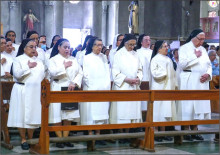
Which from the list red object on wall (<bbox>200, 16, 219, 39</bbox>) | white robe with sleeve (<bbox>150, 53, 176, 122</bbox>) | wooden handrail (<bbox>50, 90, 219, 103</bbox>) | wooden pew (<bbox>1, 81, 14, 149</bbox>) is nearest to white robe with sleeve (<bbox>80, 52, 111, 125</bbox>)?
wooden handrail (<bbox>50, 90, 219, 103</bbox>)

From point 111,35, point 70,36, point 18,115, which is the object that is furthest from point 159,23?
point 18,115

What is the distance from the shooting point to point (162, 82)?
360 inches

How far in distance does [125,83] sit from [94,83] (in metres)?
0.56

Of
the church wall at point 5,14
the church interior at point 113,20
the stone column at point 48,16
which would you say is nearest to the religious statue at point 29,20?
the church interior at point 113,20

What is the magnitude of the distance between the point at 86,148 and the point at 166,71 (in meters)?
2.17

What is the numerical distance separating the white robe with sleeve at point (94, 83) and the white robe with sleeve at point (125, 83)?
178 millimetres

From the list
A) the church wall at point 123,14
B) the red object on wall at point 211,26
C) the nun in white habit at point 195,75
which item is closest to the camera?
the nun in white habit at point 195,75

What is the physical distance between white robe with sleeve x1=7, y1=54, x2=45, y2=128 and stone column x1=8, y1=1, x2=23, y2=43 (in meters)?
18.3

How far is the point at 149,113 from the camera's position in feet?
26.1

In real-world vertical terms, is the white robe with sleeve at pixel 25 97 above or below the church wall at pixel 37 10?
below

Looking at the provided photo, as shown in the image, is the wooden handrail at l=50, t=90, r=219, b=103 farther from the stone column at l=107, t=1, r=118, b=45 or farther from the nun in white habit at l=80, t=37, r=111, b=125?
the stone column at l=107, t=1, r=118, b=45

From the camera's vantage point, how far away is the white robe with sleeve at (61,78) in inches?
318

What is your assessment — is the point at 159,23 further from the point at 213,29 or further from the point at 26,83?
the point at 26,83

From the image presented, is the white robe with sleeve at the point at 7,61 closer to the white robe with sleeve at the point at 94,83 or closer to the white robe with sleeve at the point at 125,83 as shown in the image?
the white robe with sleeve at the point at 94,83
